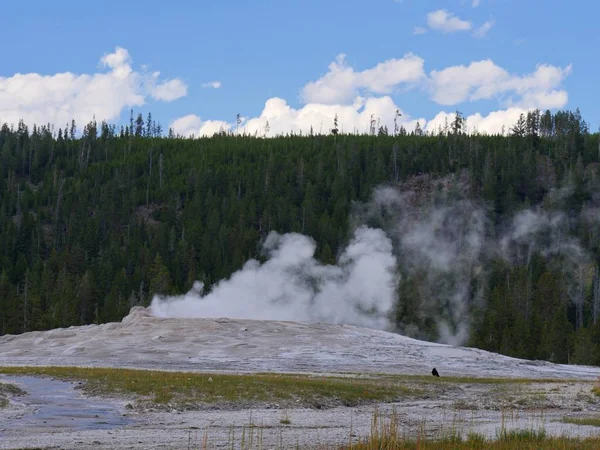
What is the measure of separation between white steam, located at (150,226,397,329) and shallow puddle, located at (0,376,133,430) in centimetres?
4946

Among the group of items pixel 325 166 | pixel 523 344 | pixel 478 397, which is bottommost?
pixel 523 344

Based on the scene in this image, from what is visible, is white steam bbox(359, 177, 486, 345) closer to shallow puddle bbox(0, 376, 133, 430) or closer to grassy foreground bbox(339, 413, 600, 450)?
shallow puddle bbox(0, 376, 133, 430)

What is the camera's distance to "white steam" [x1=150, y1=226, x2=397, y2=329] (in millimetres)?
90250

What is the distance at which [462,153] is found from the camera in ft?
566

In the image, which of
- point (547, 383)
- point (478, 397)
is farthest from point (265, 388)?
point (547, 383)

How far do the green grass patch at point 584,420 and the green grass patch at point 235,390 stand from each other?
9.27 m

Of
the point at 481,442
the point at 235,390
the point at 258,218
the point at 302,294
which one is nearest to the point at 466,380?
the point at 235,390

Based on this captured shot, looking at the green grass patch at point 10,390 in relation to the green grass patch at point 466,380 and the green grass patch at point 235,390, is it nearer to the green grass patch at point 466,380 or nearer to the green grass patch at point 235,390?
the green grass patch at point 235,390

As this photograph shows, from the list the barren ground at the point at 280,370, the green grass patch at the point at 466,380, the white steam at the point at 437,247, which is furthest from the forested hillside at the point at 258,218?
the green grass patch at the point at 466,380

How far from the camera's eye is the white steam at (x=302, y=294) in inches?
3553

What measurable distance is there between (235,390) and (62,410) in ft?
27.4

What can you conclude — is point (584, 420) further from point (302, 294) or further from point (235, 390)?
point (302, 294)

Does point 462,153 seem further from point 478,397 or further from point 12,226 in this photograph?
point 478,397

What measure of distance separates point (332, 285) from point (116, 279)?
35.4 m
